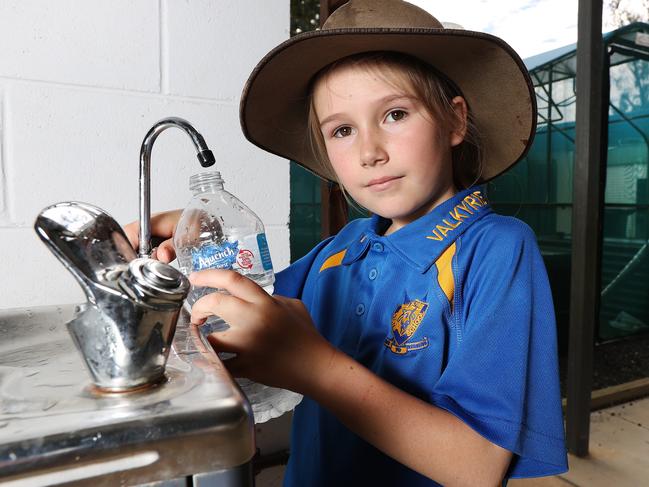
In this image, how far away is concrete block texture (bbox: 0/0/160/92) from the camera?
100 cm

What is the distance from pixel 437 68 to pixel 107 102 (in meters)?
0.70

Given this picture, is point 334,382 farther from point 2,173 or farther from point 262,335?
point 2,173

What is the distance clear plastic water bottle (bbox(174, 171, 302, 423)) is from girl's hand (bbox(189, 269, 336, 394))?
46mm

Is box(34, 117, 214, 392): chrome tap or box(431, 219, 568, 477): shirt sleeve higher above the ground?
box(34, 117, 214, 392): chrome tap

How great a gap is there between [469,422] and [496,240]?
0.22 meters

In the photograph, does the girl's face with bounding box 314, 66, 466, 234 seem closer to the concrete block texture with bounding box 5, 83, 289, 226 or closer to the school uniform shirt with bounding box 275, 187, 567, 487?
the school uniform shirt with bounding box 275, 187, 567, 487

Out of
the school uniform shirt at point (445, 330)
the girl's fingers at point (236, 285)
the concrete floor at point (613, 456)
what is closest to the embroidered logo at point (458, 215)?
the school uniform shirt at point (445, 330)

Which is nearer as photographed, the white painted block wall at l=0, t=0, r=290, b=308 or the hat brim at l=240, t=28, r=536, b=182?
the hat brim at l=240, t=28, r=536, b=182

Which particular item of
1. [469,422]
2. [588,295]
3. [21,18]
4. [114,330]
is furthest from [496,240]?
[588,295]

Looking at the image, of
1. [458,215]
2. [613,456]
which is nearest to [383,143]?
[458,215]

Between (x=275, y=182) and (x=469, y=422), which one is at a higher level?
(x=275, y=182)

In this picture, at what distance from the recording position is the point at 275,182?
130cm

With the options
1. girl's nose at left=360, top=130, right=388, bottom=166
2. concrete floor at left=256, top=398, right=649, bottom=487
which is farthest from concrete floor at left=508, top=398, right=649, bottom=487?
girl's nose at left=360, top=130, right=388, bottom=166

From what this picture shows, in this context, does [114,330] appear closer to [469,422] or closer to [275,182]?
[469,422]
